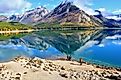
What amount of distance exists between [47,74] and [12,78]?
4222 millimetres

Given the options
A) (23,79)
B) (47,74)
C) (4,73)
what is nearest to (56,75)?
(47,74)

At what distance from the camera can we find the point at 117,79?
99.9 ft

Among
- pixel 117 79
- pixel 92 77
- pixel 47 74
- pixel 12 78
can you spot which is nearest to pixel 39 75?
pixel 47 74

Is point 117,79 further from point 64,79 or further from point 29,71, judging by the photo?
point 29,71

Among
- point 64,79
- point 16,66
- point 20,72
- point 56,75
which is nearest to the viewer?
point 64,79

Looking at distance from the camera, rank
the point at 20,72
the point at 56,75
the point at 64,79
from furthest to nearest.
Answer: the point at 20,72
the point at 56,75
the point at 64,79

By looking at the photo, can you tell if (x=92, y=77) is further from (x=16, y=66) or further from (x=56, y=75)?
(x=16, y=66)

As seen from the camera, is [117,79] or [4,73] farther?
[4,73]

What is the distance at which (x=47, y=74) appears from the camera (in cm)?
3294

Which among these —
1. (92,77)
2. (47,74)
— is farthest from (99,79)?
(47,74)

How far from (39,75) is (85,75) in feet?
16.3

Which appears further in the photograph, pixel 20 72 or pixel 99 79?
pixel 20 72

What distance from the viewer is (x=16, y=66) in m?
38.5

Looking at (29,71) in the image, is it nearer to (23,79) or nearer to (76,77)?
(23,79)
